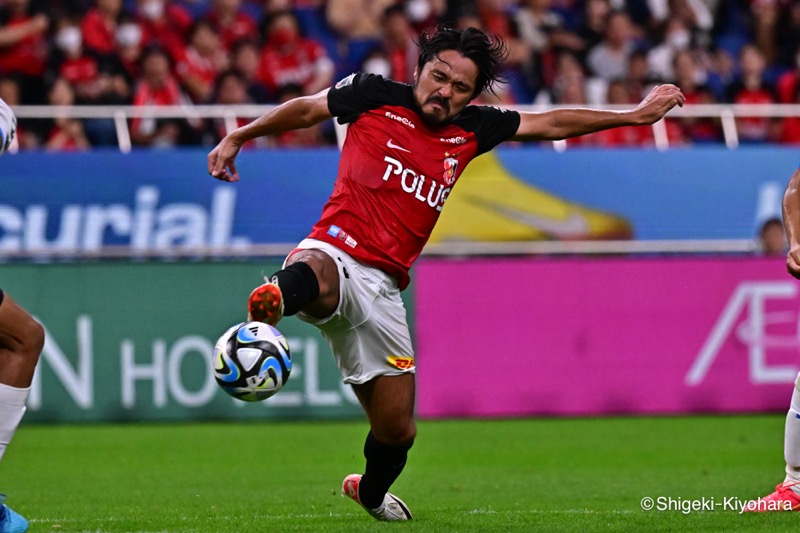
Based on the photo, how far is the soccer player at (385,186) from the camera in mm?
6969

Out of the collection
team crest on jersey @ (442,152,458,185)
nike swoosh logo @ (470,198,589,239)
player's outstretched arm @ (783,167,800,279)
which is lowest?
nike swoosh logo @ (470,198,589,239)

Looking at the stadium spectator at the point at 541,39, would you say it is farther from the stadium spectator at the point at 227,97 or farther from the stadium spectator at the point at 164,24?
the stadium spectator at the point at 164,24

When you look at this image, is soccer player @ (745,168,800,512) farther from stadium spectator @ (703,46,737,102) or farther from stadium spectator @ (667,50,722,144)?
stadium spectator @ (703,46,737,102)

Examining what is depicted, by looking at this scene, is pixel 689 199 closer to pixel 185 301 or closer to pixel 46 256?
pixel 185 301

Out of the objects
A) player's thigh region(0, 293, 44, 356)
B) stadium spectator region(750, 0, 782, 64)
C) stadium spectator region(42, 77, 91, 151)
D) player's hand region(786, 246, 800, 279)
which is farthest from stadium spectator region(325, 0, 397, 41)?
player's thigh region(0, 293, 44, 356)

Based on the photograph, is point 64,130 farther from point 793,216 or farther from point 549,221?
point 793,216

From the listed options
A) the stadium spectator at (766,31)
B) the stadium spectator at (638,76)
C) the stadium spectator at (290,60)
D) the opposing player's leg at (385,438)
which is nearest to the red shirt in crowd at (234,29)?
the stadium spectator at (290,60)

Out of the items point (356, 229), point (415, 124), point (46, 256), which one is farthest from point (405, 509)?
point (46, 256)

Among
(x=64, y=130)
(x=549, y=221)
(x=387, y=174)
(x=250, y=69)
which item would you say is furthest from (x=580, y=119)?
(x=250, y=69)

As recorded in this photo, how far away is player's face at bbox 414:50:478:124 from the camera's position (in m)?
7.03

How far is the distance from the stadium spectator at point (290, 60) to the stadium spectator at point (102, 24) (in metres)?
Result: 1.80

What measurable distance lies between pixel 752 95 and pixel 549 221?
351 centimetres

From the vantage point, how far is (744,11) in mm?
18859

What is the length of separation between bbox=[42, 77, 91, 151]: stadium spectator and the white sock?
945 centimetres
